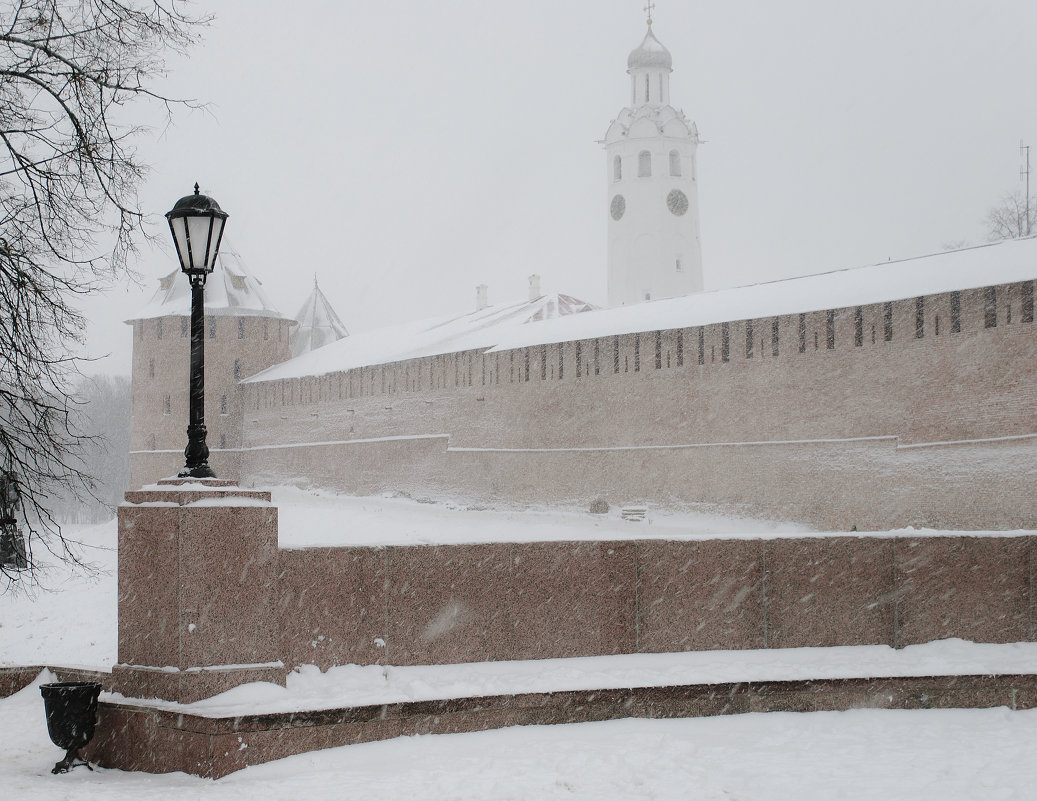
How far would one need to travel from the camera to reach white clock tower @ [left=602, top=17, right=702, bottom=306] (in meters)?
45.4

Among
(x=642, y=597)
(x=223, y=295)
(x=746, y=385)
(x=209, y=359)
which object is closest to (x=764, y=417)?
(x=746, y=385)

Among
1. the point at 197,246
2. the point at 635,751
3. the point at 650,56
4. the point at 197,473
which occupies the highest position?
the point at 650,56

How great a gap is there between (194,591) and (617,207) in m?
42.1

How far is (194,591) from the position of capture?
5410 mm

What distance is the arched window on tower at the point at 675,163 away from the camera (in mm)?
45906

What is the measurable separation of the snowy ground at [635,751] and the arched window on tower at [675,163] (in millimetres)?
40374

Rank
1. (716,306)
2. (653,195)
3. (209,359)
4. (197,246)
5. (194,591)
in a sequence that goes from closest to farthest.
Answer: (194,591), (197,246), (716,306), (209,359), (653,195)

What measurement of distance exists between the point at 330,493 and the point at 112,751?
24.2 metres

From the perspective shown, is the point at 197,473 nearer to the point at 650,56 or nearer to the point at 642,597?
the point at 642,597

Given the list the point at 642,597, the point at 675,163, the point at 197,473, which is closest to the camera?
the point at 197,473

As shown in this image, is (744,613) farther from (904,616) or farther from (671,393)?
(671,393)

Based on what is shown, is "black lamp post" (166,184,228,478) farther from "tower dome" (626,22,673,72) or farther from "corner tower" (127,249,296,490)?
"tower dome" (626,22,673,72)

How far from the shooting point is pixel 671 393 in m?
21.0

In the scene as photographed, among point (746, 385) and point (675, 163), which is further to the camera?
point (675, 163)
